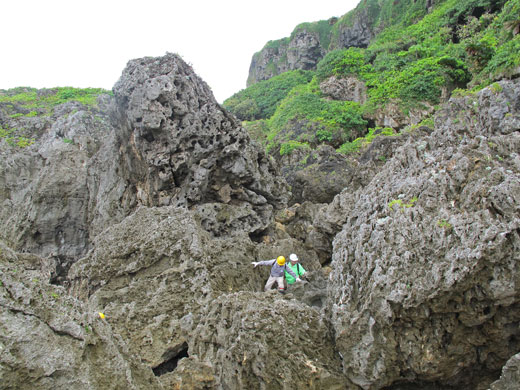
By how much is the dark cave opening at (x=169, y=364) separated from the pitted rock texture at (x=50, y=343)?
3085 millimetres

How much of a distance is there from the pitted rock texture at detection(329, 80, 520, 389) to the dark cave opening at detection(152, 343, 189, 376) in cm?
363

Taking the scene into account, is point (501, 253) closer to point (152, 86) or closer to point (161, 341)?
point (161, 341)

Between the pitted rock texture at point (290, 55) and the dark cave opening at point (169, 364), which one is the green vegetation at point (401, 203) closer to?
the dark cave opening at point (169, 364)

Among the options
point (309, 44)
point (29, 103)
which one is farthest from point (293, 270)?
point (309, 44)

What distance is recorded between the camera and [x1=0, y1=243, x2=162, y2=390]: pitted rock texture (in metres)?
3.43

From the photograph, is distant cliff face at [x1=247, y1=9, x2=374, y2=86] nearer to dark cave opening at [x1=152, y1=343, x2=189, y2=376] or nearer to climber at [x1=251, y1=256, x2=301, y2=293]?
climber at [x1=251, y1=256, x2=301, y2=293]

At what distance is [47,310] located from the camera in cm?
386

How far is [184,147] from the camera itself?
1382cm

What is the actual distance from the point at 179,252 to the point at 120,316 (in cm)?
189

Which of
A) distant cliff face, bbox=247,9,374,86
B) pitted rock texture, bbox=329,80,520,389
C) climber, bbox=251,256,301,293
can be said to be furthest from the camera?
distant cliff face, bbox=247,9,374,86

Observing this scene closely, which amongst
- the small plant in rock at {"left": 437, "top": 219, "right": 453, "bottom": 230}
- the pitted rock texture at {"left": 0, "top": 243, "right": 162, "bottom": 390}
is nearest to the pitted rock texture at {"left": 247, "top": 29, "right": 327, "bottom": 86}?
the small plant in rock at {"left": 437, "top": 219, "right": 453, "bottom": 230}

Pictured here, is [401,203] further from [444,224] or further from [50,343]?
[50,343]

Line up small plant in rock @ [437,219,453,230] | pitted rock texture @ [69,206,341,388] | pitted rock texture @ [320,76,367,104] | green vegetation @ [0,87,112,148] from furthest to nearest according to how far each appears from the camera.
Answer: pitted rock texture @ [320,76,367,104] < green vegetation @ [0,87,112,148] < pitted rock texture @ [69,206,341,388] < small plant in rock @ [437,219,453,230]

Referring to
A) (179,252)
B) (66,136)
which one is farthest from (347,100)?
(179,252)
